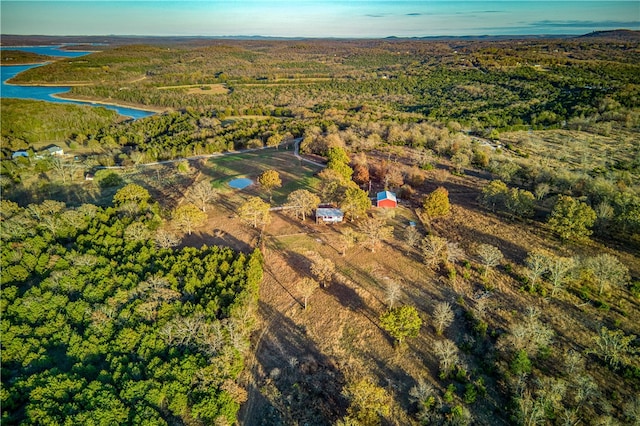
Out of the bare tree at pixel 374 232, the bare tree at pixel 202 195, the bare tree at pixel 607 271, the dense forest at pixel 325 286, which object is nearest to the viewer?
the dense forest at pixel 325 286

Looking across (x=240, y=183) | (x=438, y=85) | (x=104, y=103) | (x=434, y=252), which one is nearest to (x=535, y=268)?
(x=434, y=252)

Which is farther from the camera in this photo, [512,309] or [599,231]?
[599,231]

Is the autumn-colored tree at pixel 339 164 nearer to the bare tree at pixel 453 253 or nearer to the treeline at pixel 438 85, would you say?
the bare tree at pixel 453 253

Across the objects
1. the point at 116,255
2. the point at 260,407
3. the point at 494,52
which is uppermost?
the point at 494,52

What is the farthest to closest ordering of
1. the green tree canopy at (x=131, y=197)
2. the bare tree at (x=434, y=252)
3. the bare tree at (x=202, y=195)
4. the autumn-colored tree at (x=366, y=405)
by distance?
1. the bare tree at (x=202, y=195)
2. the green tree canopy at (x=131, y=197)
3. the bare tree at (x=434, y=252)
4. the autumn-colored tree at (x=366, y=405)

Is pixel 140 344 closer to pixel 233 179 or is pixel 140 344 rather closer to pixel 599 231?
pixel 233 179

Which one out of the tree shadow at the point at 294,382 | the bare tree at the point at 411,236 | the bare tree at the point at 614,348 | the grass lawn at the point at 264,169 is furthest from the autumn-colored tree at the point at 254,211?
the bare tree at the point at 614,348

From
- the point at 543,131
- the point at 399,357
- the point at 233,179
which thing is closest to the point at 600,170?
the point at 543,131
